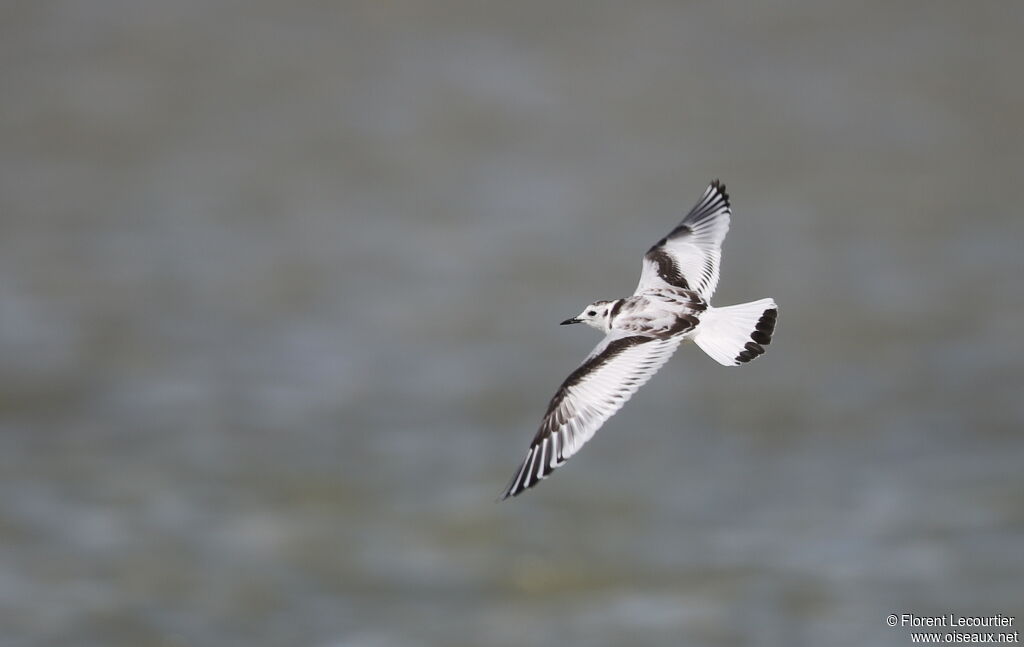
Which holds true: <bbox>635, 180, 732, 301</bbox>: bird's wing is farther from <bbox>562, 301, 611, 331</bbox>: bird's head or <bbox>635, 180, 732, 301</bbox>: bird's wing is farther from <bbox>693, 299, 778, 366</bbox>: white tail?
<bbox>693, 299, 778, 366</bbox>: white tail

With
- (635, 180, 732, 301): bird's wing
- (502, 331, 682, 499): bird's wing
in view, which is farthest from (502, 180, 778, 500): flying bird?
(635, 180, 732, 301): bird's wing

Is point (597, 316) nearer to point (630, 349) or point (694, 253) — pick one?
point (630, 349)

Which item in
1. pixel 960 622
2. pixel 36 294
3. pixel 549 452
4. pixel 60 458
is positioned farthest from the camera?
pixel 36 294

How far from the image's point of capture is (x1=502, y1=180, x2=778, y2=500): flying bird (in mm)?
7855

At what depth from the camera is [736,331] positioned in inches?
311

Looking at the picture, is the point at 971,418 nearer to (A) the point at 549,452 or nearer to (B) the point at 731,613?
(B) the point at 731,613

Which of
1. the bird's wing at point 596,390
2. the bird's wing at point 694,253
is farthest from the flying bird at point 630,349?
the bird's wing at point 694,253

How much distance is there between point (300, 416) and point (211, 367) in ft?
6.19

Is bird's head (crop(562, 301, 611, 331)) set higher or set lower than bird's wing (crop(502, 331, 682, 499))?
higher

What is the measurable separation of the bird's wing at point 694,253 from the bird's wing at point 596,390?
623 millimetres

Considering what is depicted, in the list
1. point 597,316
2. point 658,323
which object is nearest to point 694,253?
point 597,316

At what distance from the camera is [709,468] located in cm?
2552

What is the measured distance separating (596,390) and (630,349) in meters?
0.26

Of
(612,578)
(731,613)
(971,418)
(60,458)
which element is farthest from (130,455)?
(971,418)
